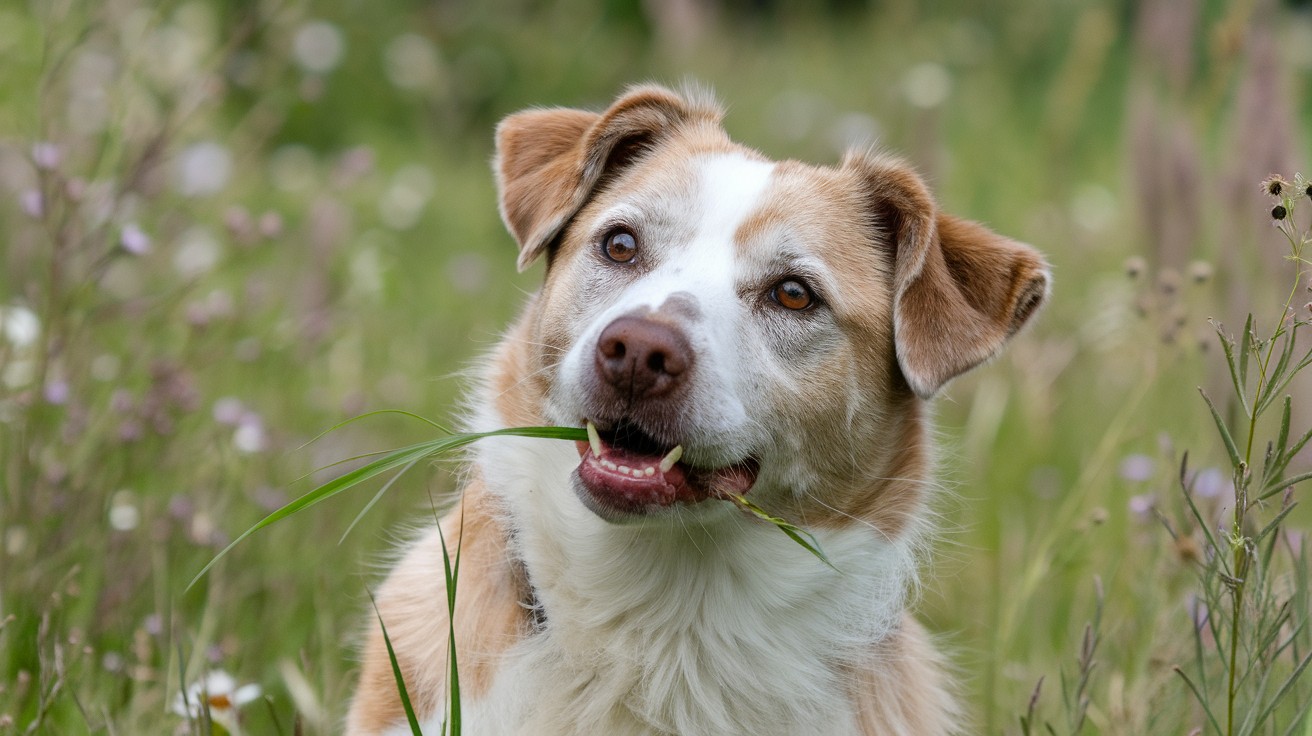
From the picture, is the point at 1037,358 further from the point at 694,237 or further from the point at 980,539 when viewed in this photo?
the point at 694,237

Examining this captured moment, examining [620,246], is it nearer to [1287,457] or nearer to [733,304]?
[733,304]

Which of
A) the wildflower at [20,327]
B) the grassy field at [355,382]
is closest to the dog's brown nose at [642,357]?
the grassy field at [355,382]

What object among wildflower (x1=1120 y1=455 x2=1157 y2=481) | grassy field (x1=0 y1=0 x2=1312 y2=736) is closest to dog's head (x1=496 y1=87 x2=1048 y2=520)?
grassy field (x1=0 y1=0 x2=1312 y2=736)

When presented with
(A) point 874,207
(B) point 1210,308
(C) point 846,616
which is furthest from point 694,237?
(B) point 1210,308

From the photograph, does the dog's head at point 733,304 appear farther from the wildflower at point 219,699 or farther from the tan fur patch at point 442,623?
the wildflower at point 219,699

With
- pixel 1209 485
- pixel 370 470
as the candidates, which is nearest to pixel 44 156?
pixel 370 470

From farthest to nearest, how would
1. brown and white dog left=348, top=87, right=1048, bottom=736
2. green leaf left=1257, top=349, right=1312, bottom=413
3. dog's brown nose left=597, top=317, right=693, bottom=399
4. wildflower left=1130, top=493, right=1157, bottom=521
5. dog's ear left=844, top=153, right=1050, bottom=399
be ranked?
wildflower left=1130, top=493, right=1157, bottom=521
dog's ear left=844, top=153, right=1050, bottom=399
brown and white dog left=348, top=87, right=1048, bottom=736
dog's brown nose left=597, top=317, right=693, bottom=399
green leaf left=1257, top=349, right=1312, bottom=413

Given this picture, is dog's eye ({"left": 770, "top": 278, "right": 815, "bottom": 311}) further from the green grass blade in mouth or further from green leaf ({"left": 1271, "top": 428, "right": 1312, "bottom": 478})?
green leaf ({"left": 1271, "top": 428, "right": 1312, "bottom": 478})

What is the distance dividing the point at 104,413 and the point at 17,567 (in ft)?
2.04

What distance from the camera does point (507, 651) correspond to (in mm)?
2945

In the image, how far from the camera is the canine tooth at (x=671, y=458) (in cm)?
275

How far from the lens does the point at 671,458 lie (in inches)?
108

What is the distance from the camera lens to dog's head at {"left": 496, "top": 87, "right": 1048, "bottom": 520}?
2775 mm

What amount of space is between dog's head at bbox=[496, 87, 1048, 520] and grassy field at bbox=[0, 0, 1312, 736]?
442mm
